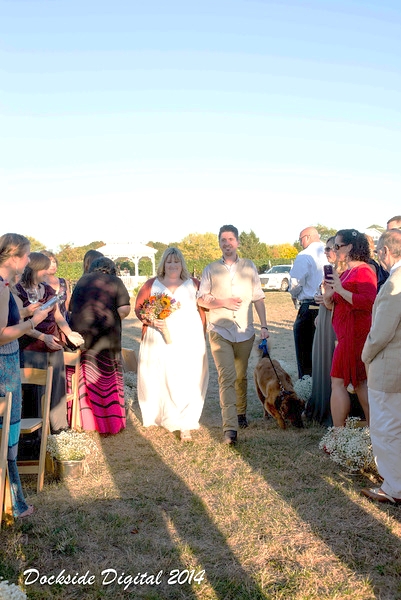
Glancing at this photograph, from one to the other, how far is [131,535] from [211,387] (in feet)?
17.6

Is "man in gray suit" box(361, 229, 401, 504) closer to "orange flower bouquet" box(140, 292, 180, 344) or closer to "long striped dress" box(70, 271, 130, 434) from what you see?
"orange flower bouquet" box(140, 292, 180, 344)

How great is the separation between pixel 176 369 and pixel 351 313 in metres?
2.16

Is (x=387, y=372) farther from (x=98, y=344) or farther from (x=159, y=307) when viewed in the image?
(x=98, y=344)

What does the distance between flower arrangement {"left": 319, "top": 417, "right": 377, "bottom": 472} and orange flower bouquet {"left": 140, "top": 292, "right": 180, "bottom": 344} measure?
2.13 metres

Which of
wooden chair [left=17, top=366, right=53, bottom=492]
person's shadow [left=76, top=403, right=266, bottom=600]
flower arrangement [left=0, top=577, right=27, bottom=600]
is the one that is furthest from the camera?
wooden chair [left=17, top=366, right=53, bottom=492]

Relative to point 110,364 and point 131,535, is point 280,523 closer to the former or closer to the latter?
point 131,535

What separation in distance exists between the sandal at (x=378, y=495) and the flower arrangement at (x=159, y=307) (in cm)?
281

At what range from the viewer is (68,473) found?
5387 mm

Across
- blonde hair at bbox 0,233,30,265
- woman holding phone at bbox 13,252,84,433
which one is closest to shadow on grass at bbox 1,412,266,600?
woman holding phone at bbox 13,252,84,433

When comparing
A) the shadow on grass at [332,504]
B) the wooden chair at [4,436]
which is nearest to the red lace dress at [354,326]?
the shadow on grass at [332,504]

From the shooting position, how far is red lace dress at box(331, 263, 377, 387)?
5520 mm

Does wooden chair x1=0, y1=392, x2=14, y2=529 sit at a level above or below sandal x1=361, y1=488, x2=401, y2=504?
above

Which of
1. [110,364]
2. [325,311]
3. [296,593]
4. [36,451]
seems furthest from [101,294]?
[296,593]

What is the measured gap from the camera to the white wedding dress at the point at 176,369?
6738 mm
